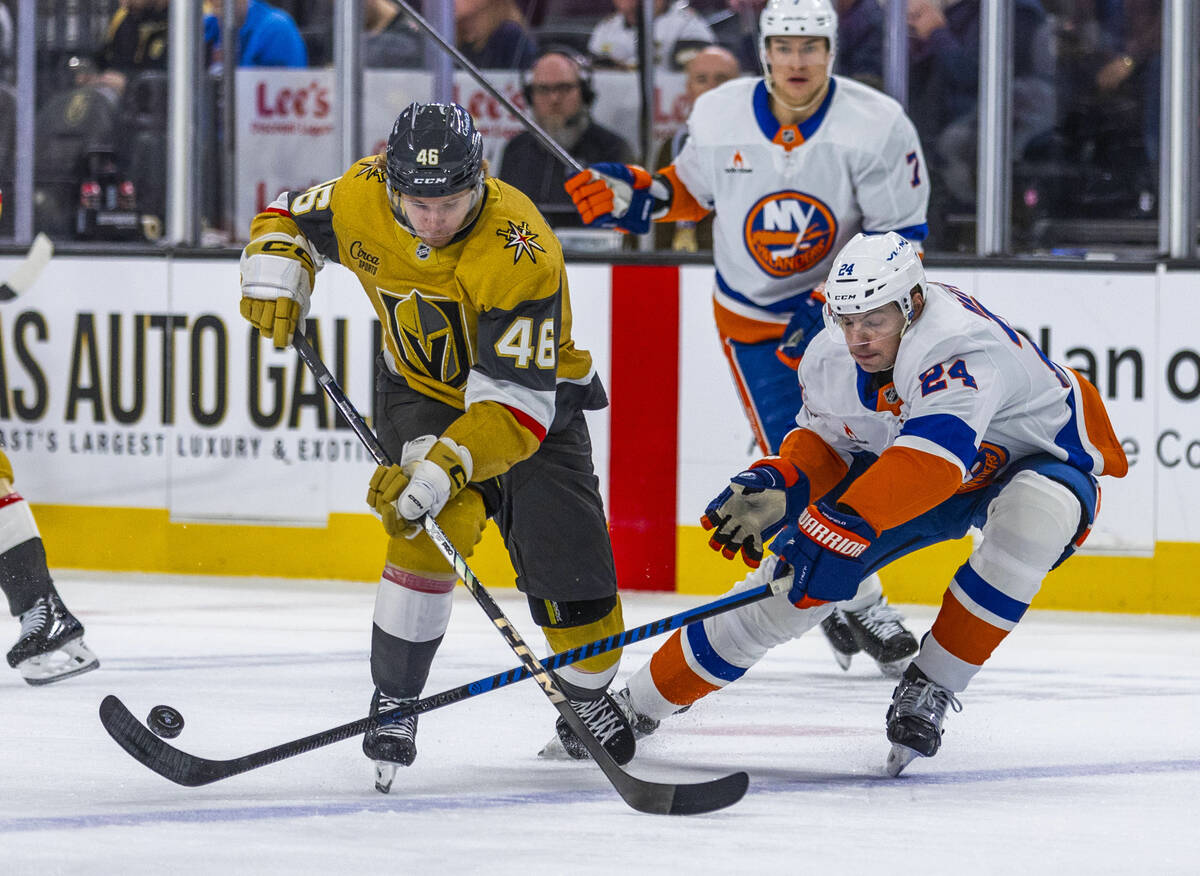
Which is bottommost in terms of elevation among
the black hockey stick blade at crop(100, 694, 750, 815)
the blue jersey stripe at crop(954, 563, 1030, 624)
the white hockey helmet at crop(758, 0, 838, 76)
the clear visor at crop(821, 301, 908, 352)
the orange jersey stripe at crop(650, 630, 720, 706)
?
the black hockey stick blade at crop(100, 694, 750, 815)

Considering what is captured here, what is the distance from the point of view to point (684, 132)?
500 centimetres

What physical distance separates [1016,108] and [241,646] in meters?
2.35

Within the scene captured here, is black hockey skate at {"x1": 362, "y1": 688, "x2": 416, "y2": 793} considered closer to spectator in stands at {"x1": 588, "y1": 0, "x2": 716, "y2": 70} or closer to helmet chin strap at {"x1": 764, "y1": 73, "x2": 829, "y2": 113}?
helmet chin strap at {"x1": 764, "y1": 73, "x2": 829, "y2": 113}

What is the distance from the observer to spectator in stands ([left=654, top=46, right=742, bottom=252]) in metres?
5.04

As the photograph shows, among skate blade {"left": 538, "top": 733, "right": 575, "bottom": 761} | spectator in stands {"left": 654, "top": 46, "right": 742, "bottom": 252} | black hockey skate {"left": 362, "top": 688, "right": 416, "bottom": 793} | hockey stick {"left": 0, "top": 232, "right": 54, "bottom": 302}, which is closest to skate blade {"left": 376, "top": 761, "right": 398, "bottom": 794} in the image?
black hockey skate {"left": 362, "top": 688, "right": 416, "bottom": 793}

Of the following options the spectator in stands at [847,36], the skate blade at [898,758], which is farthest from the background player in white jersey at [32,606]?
the spectator in stands at [847,36]

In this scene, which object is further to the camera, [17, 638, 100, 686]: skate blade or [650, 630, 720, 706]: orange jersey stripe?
[17, 638, 100, 686]: skate blade

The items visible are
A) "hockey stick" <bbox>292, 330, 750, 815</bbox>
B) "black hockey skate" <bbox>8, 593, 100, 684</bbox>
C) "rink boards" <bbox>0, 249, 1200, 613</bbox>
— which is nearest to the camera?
"hockey stick" <bbox>292, 330, 750, 815</bbox>

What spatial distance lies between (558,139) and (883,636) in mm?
1913

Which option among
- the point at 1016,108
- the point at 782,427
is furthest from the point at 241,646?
the point at 1016,108

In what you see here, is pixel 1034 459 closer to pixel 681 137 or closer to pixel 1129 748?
pixel 1129 748

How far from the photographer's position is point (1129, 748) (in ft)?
10.5

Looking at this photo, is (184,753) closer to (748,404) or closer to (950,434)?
(950,434)

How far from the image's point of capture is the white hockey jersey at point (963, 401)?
276cm
